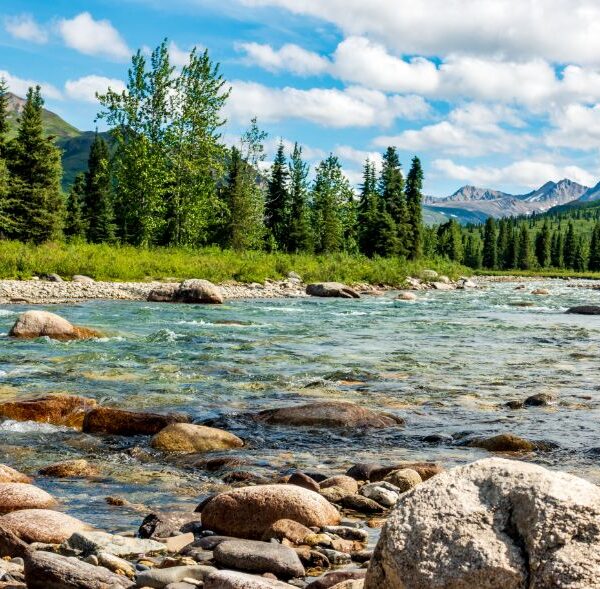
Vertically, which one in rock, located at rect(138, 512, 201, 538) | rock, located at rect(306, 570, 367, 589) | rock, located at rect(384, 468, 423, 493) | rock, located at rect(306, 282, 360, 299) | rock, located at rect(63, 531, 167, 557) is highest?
rock, located at rect(306, 282, 360, 299)

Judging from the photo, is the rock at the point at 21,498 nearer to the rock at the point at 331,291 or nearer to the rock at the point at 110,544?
the rock at the point at 110,544

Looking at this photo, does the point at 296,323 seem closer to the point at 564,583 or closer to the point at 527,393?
the point at 527,393

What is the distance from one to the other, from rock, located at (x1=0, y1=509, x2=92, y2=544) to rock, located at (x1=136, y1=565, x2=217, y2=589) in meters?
1.12

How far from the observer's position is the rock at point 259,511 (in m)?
5.39

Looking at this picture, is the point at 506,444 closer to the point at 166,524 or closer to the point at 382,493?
the point at 382,493

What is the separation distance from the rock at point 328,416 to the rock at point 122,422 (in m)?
1.43

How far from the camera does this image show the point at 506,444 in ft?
26.8

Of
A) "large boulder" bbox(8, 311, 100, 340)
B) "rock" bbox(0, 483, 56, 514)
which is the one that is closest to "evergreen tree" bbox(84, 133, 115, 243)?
"large boulder" bbox(8, 311, 100, 340)

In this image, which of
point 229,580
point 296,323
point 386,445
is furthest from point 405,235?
point 229,580

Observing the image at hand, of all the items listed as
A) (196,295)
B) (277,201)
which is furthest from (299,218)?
(196,295)

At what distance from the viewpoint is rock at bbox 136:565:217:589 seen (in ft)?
13.4

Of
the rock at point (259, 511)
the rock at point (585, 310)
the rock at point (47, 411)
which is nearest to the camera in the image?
the rock at point (259, 511)

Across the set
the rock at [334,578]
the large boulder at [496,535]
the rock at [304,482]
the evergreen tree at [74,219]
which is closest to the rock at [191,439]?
the rock at [304,482]

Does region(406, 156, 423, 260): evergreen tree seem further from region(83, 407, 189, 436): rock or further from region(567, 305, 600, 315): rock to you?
region(83, 407, 189, 436): rock
